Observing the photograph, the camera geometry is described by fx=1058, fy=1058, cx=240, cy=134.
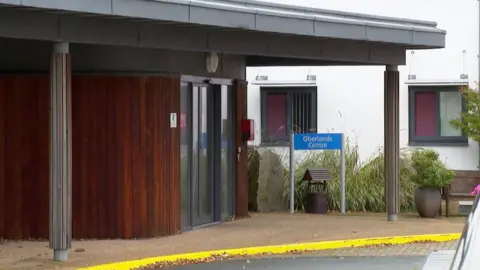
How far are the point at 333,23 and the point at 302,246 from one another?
3404 millimetres

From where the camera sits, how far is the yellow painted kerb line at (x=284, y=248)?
12.8 m

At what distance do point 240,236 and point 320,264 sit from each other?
2.84 m

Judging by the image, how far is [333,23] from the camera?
15.8 m

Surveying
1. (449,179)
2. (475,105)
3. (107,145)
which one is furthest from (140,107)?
(475,105)

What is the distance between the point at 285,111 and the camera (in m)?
24.3

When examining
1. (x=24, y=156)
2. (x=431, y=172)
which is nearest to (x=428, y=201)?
(x=431, y=172)

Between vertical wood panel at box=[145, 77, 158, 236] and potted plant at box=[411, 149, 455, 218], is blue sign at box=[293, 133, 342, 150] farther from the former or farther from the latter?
vertical wood panel at box=[145, 77, 158, 236]

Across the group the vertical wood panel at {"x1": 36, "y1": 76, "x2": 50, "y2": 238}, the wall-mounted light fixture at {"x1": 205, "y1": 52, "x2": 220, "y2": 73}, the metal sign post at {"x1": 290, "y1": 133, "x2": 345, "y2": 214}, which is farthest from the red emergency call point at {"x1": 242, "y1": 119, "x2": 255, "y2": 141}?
the vertical wood panel at {"x1": 36, "y1": 76, "x2": 50, "y2": 238}

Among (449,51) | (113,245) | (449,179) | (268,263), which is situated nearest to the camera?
(268,263)

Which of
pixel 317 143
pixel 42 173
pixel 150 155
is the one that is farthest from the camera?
pixel 317 143

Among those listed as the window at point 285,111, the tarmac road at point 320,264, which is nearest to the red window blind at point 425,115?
the window at point 285,111

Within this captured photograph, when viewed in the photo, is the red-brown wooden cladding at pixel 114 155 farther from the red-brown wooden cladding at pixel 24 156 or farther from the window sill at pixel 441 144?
the window sill at pixel 441 144

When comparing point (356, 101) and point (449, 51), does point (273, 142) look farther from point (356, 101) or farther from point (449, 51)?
point (449, 51)

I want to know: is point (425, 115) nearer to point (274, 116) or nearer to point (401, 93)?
point (401, 93)
